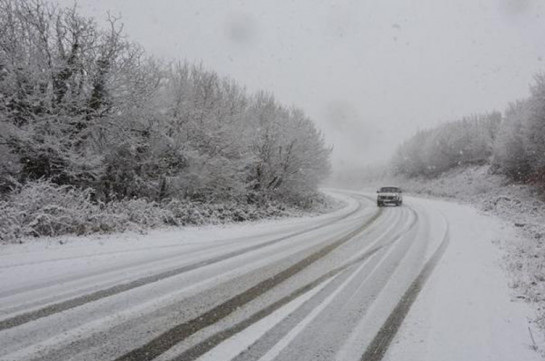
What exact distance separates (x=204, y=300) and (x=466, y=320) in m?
3.86

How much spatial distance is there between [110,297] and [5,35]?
12.9 metres

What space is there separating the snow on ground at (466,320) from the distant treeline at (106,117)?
11.6 meters

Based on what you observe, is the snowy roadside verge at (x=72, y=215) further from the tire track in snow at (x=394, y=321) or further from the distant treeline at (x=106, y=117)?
the tire track in snow at (x=394, y=321)

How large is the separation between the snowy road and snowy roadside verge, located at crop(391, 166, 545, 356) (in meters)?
1.72

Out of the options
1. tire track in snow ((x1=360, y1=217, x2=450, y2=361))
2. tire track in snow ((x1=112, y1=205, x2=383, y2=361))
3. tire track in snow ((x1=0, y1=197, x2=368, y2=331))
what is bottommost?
tire track in snow ((x1=360, y1=217, x2=450, y2=361))

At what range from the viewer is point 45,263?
7.41 metres

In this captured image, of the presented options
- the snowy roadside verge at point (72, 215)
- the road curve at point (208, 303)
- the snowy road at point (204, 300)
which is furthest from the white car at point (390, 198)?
the road curve at point (208, 303)

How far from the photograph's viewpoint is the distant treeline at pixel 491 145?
31.6 metres

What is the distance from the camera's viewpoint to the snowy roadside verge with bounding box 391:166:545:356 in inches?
274

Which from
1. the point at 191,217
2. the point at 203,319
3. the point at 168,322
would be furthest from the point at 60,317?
the point at 191,217

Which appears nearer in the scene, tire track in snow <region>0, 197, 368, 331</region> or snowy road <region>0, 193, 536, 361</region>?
snowy road <region>0, 193, 536, 361</region>

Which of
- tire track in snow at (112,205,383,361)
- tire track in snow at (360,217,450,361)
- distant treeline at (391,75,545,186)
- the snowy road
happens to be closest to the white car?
distant treeline at (391,75,545,186)

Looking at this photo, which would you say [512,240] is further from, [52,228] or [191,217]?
[52,228]

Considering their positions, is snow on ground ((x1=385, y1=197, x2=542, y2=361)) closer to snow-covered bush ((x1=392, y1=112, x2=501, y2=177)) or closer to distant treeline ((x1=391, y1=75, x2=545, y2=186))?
distant treeline ((x1=391, y1=75, x2=545, y2=186))
